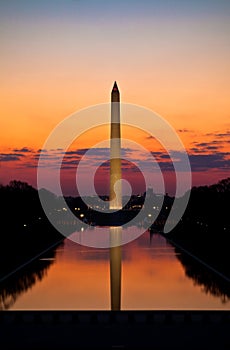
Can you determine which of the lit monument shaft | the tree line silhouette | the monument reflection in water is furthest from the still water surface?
the lit monument shaft

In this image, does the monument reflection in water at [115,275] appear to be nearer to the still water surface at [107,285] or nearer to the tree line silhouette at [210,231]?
the still water surface at [107,285]

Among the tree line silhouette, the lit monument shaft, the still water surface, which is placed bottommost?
the still water surface

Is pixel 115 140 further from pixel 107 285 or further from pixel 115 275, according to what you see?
pixel 107 285

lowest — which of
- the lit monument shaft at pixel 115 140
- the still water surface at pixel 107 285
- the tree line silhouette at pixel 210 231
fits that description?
the still water surface at pixel 107 285

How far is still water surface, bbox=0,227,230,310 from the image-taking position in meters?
17.9

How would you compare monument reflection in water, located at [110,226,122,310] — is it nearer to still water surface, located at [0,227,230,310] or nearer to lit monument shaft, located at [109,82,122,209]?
still water surface, located at [0,227,230,310]

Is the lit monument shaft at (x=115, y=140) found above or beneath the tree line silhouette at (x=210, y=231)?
above

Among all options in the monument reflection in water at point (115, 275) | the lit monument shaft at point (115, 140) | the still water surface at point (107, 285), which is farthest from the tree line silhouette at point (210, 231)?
the lit monument shaft at point (115, 140)

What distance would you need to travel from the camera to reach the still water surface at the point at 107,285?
17906 millimetres

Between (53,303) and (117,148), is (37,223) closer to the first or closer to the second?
(117,148)

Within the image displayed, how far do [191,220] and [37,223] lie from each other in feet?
47.7

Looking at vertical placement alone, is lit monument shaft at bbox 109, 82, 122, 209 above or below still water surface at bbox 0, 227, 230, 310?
above

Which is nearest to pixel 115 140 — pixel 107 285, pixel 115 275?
pixel 115 275
